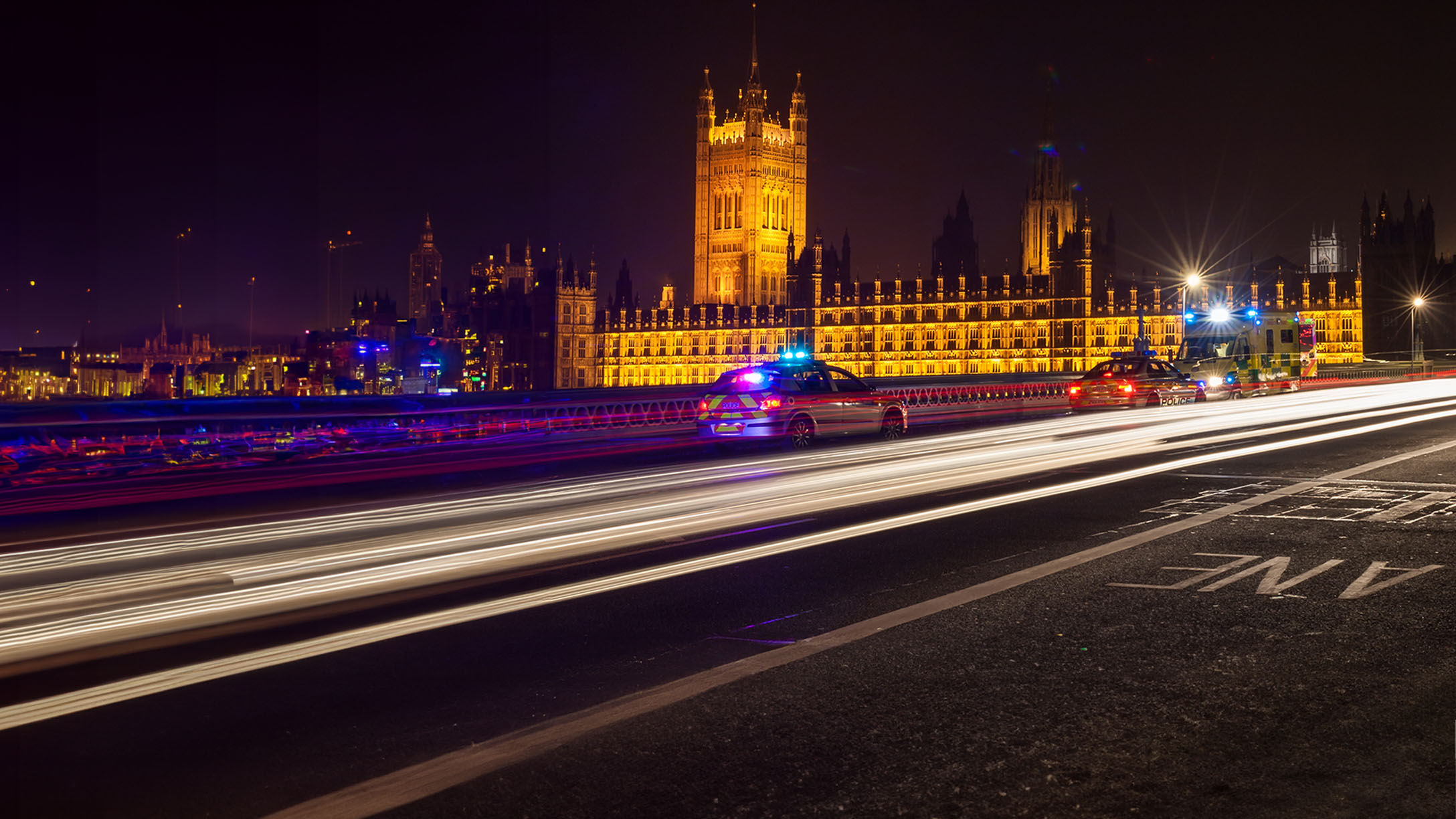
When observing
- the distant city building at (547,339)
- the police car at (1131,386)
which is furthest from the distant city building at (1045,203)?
the police car at (1131,386)

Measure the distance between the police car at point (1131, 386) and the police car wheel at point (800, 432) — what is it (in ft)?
46.6

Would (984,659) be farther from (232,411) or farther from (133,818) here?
(232,411)

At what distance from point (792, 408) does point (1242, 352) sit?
3250 cm

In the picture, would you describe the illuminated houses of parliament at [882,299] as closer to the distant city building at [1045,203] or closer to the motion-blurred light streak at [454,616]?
the distant city building at [1045,203]

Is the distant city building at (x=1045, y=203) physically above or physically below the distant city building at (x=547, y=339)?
above

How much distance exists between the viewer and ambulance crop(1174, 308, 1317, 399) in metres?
42.7

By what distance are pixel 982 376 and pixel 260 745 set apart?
6084 cm

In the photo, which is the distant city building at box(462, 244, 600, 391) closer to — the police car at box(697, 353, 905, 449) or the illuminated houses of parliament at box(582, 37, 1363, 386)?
the illuminated houses of parliament at box(582, 37, 1363, 386)

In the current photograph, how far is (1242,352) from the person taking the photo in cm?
4859

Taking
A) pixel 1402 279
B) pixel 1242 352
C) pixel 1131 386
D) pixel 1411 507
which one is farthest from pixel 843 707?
pixel 1402 279

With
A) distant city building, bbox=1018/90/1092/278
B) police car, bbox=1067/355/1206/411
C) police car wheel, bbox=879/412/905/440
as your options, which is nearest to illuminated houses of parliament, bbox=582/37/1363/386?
distant city building, bbox=1018/90/1092/278

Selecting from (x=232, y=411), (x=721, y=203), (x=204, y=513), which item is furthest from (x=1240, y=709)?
(x=721, y=203)

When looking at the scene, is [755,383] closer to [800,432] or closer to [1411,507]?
[800,432]

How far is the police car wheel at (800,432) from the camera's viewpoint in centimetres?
2298
